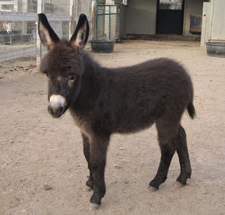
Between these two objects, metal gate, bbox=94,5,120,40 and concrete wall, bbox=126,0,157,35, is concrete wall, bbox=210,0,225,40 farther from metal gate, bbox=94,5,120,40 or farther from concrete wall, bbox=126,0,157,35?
concrete wall, bbox=126,0,157,35

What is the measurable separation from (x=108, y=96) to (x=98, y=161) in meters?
0.63

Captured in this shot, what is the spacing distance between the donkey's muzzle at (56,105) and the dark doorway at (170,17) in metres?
22.2

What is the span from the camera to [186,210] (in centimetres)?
289

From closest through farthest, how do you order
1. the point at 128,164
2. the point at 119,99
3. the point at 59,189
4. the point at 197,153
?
the point at 119,99
the point at 59,189
the point at 128,164
the point at 197,153

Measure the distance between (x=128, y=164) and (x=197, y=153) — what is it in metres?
1.00

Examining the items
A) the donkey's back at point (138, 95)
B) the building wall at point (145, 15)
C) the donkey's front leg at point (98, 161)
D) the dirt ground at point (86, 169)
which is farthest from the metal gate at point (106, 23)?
the donkey's front leg at point (98, 161)

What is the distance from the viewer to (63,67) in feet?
8.24

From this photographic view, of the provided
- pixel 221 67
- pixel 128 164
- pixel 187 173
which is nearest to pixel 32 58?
pixel 221 67

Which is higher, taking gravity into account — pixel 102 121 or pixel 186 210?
pixel 102 121

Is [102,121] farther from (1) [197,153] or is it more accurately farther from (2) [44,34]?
(1) [197,153]

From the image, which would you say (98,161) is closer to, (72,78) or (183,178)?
(72,78)

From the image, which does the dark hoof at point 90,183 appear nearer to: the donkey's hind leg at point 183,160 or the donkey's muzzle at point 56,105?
the donkey's hind leg at point 183,160

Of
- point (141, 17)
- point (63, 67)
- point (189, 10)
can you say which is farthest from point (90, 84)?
point (189, 10)

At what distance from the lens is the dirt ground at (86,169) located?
2.94m
